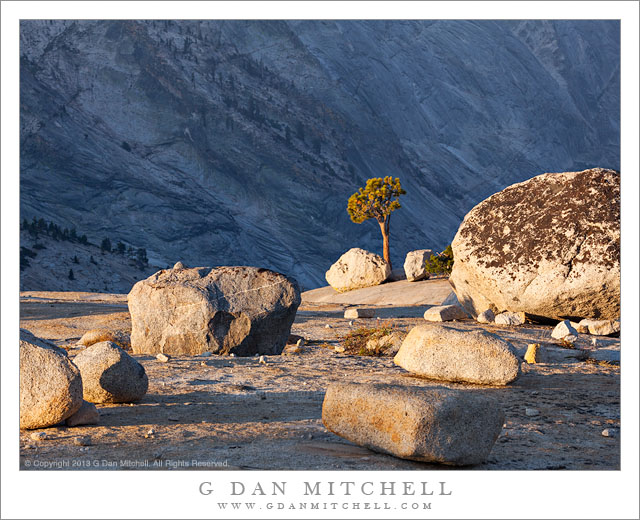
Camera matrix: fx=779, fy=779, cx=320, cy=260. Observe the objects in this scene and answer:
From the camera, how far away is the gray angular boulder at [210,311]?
11516 millimetres

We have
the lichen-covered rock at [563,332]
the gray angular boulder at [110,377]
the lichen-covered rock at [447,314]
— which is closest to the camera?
the gray angular boulder at [110,377]

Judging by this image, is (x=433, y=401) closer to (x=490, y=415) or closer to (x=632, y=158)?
(x=490, y=415)

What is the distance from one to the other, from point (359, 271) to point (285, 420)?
22.8 metres

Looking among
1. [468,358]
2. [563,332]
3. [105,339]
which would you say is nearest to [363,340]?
[563,332]

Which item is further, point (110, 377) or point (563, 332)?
point (563, 332)

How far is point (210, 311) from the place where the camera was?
37.7 feet

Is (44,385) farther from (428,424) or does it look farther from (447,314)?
(447,314)

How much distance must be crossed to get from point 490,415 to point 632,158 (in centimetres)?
284

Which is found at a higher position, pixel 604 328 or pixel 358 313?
pixel 358 313

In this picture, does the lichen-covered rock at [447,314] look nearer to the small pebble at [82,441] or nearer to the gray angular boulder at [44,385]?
the gray angular boulder at [44,385]

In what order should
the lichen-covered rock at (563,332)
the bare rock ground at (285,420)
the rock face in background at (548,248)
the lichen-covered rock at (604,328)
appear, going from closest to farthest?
1. the bare rock ground at (285,420)
2. the lichen-covered rock at (563,332)
3. the lichen-covered rock at (604,328)
4. the rock face in background at (548,248)

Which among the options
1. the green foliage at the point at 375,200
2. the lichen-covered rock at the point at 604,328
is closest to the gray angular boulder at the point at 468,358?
the lichen-covered rock at the point at 604,328

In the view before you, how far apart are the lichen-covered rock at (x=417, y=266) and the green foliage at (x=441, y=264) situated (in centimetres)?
50

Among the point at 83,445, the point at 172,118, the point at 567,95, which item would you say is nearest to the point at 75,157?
the point at 172,118
